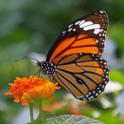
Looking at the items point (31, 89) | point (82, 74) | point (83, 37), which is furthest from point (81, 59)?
point (31, 89)

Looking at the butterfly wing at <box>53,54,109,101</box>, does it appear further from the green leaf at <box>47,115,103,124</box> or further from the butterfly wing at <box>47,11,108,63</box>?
the green leaf at <box>47,115,103,124</box>

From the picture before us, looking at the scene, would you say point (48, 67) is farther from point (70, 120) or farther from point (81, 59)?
point (70, 120)

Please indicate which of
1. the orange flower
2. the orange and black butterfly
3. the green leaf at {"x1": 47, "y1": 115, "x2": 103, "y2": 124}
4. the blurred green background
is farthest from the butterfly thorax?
the green leaf at {"x1": 47, "y1": 115, "x2": 103, "y2": 124}

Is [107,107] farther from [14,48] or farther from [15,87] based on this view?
[14,48]

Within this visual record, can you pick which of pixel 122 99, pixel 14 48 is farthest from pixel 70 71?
pixel 14 48

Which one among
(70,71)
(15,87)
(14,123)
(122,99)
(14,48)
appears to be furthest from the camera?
(14,48)

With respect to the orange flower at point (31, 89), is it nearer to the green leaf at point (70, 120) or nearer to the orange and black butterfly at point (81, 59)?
the green leaf at point (70, 120)

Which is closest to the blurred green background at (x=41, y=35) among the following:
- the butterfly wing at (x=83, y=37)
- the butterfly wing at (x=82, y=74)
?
the butterfly wing at (x=82, y=74)
